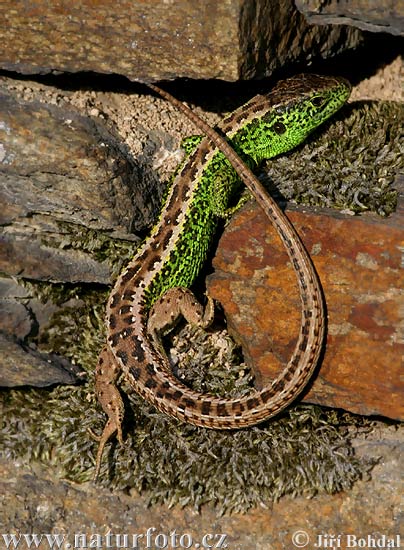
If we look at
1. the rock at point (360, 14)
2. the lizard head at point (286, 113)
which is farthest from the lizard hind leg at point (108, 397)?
the rock at point (360, 14)

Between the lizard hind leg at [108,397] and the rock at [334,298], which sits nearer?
the rock at [334,298]

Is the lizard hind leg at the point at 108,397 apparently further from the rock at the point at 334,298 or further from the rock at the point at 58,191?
the rock at the point at 334,298

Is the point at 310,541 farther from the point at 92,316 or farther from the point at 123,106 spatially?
the point at 123,106

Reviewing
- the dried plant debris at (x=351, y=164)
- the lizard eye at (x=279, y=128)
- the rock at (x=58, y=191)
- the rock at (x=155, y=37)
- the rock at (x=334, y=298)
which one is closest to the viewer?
the rock at (x=155, y=37)

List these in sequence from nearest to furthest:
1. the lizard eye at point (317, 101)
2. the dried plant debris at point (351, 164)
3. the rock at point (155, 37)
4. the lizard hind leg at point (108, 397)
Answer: the rock at point (155, 37)
the dried plant debris at point (351, 164)
the lizard hind leg at point (108, 397)
the lizard eye at point (317, 101)

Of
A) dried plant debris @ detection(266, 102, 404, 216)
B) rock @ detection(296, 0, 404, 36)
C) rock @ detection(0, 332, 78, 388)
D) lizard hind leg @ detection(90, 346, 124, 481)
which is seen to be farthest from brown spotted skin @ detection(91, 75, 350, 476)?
rock @ detection(296, 0, 404, 36)

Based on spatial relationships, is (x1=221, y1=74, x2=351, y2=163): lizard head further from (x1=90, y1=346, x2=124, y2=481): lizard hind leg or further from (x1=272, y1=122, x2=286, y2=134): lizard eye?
(x1=90, y1=346, x2=124, y2=481): lizard hind leg

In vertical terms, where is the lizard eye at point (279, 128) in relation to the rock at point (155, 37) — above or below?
below
